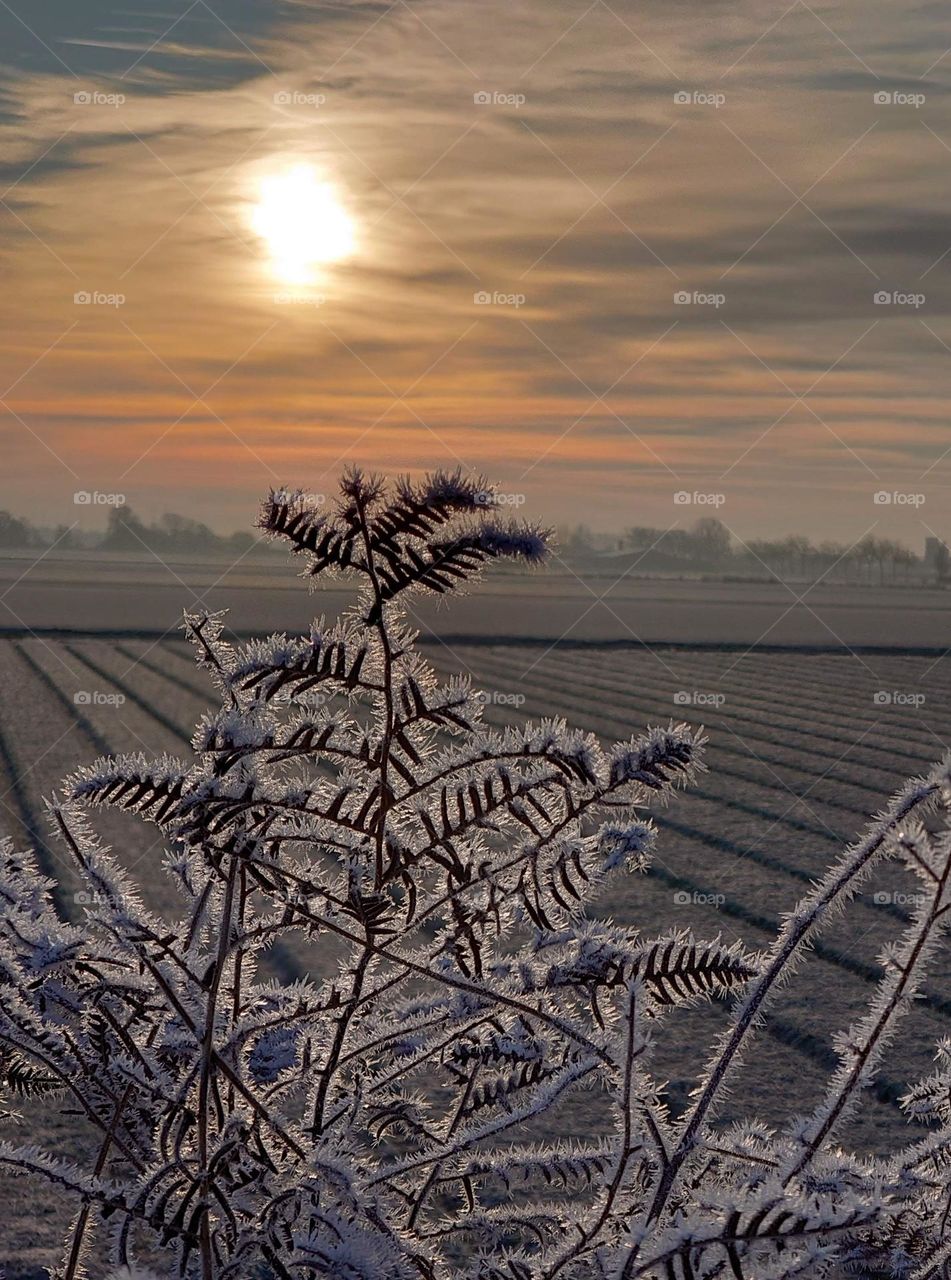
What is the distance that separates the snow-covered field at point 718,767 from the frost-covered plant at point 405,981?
1.51 ft

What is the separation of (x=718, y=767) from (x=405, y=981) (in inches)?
230

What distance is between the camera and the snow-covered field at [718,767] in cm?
343

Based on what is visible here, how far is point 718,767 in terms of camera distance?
718 cm

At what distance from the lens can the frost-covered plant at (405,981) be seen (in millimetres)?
1267

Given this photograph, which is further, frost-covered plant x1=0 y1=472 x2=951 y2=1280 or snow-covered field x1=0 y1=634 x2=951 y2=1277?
snow-covered field x1=0 y1=634 x2=951 y2=1277

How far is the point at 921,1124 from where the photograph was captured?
9.91 feet

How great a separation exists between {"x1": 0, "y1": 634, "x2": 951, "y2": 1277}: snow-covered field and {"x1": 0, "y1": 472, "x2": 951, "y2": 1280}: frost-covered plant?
460 mm

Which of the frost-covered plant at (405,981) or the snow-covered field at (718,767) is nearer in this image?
the frost-covered plant at (405,981)

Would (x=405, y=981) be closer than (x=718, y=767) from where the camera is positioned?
Yes

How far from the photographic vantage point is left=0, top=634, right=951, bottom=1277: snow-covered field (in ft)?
11.3

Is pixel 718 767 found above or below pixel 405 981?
above

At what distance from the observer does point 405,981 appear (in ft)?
4.98

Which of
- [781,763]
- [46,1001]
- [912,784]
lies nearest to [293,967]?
[46,1001]

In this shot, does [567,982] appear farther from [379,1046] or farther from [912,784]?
[912,784]
